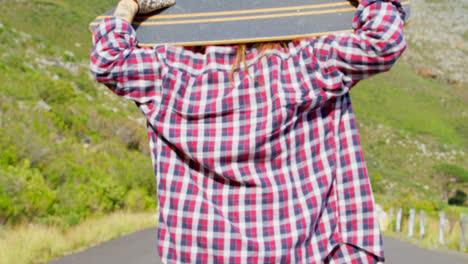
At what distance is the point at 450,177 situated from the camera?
43094mm

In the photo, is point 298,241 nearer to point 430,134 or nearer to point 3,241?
point 3,241

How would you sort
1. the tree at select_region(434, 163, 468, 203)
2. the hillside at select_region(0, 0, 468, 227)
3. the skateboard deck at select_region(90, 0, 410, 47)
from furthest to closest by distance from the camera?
the tree at select_region(434, 163, 468, 203) < the hillside at select_region(0, 0, 468, 227) < the skateboard deck at select_region(90, 0, 410, 47)

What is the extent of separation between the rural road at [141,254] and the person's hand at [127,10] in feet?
18.8

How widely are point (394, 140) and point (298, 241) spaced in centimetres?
5471

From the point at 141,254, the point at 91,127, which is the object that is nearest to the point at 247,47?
the point at 141,254

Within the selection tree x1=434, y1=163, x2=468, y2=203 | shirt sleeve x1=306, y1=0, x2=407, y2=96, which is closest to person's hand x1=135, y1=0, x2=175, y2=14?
shirt sleeve x1=306, y1=0, x2=407, y2=96

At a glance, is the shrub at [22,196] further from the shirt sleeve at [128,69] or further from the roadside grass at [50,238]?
the shirt sleeve at [128,69]

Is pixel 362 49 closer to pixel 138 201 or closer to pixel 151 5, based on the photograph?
pixel 151 5

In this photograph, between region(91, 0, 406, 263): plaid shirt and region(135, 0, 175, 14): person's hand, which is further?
region(135, 0, 175, 14): person's hand

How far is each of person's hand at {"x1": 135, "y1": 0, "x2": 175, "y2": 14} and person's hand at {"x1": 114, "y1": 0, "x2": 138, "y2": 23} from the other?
28mm

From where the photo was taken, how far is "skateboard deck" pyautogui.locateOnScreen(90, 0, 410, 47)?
2.02 meters

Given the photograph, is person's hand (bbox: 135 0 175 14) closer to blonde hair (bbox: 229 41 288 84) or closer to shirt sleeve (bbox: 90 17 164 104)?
shirt sleeve (bbox: 90 17 164 104)

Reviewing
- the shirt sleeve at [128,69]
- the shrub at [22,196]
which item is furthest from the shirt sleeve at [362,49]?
the shrub at [22,196]

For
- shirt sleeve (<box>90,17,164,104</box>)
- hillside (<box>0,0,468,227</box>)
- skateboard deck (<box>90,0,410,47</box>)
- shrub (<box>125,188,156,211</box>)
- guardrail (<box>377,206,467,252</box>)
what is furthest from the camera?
shrub (<box>125,188,156,211</box>)
